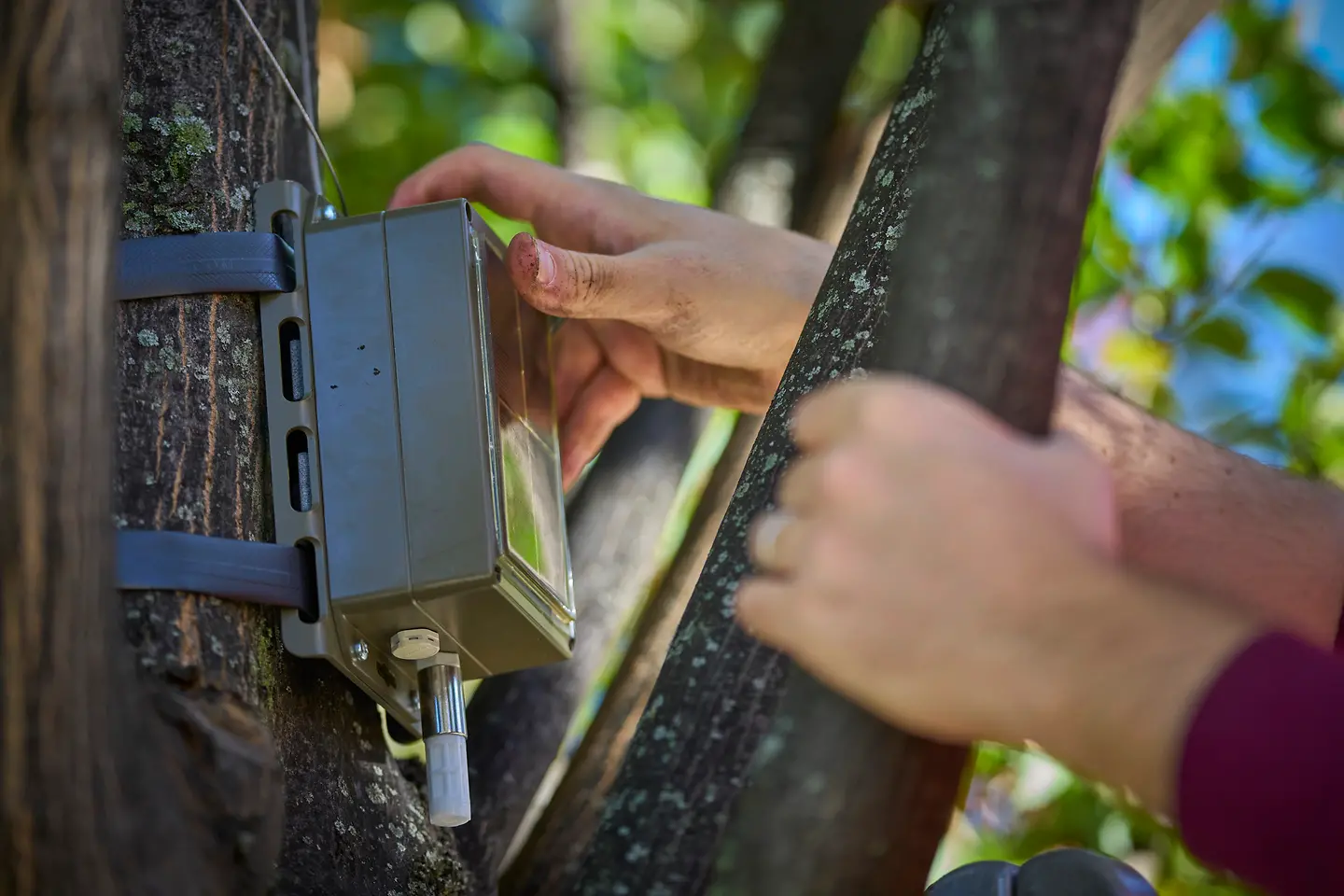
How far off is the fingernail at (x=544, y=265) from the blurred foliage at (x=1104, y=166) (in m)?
1.20

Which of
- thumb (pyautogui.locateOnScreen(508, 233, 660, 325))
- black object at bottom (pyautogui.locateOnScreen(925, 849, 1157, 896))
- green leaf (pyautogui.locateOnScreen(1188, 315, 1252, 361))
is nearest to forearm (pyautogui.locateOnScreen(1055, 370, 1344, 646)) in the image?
black object at bottom (pyautogui.locateOnScreen(925, 849, 1157, 896))

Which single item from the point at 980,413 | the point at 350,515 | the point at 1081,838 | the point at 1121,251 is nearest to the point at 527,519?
the point at 350,515

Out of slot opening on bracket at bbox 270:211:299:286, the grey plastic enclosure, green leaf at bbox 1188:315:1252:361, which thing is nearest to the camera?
the grey plastic enclosure

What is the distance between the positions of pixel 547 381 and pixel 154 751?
0.75 metres

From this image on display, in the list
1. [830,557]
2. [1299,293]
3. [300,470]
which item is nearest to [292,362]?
[300,470]

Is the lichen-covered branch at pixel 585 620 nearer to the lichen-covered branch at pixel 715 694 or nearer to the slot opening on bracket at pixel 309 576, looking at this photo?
the slot opening on bracket at pixel 309 576

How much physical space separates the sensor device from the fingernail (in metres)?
0.05

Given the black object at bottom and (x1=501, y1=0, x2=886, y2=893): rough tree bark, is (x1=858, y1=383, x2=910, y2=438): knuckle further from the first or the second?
(x1=501, y1=0, x2=886, y2=893): rough tree bark

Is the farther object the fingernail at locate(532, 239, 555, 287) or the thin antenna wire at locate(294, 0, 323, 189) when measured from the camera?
the thin antenna wire at locate(294, 0, 323, 189)

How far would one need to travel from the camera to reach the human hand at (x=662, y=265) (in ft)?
4.78

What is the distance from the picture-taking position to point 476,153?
1573mm

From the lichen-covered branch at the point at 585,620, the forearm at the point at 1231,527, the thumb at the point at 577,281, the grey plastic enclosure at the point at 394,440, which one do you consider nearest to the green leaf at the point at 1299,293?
the lichen-covered branch at the point at 585,620

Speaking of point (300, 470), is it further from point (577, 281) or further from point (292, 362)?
point (577, 281)

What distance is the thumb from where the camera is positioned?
53.3 inches
